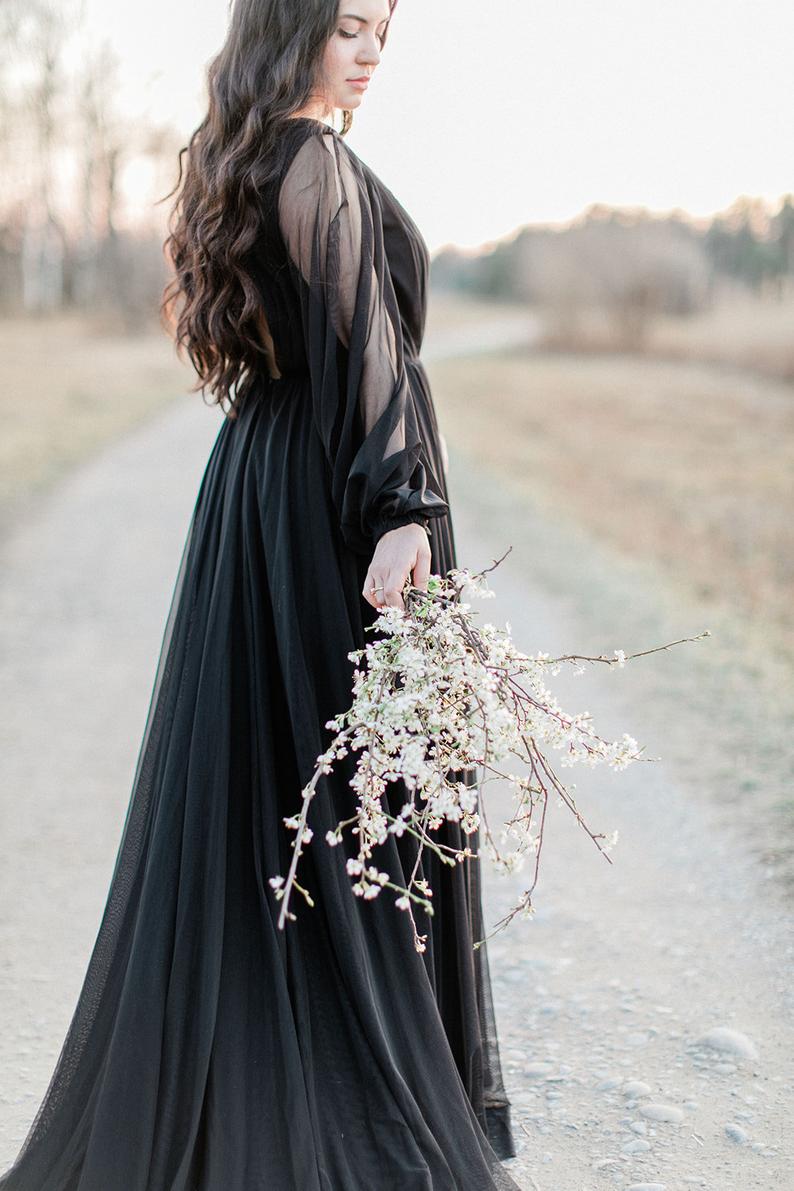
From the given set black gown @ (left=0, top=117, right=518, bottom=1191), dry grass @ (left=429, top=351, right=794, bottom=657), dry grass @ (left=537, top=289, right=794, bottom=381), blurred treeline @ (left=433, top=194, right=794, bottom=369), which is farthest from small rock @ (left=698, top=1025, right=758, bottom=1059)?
blurred treeline @ (left=433, top=194, right=794, bottom=369)

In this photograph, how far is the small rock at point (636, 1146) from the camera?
89.7 inches

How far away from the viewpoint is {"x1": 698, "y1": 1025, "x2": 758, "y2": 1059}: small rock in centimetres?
262

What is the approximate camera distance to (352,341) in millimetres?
1851

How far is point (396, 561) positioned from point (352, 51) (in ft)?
2.83

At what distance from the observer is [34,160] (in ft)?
100

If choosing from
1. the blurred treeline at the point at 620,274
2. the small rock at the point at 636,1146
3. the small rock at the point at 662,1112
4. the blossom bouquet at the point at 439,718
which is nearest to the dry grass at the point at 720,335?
the blurred treeline at the point at 620,274

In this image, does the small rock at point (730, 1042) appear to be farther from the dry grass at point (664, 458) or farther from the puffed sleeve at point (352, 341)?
the dry grass at point (664, 458)

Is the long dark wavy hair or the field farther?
the field

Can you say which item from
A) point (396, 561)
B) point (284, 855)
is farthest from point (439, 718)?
point (284, 855)

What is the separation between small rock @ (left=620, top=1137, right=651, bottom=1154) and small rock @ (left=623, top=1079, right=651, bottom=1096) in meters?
0.16

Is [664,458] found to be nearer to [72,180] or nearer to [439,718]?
[439,718]

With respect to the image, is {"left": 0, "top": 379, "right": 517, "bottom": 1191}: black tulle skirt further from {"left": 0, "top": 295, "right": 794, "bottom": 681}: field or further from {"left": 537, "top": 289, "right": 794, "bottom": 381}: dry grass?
{"left": 537, "top": 289, "right": 794, "bottom": 381}: dry grass

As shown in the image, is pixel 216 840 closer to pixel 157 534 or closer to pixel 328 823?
pixel 328 823

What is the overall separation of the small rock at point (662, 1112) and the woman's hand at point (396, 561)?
1291 mm
